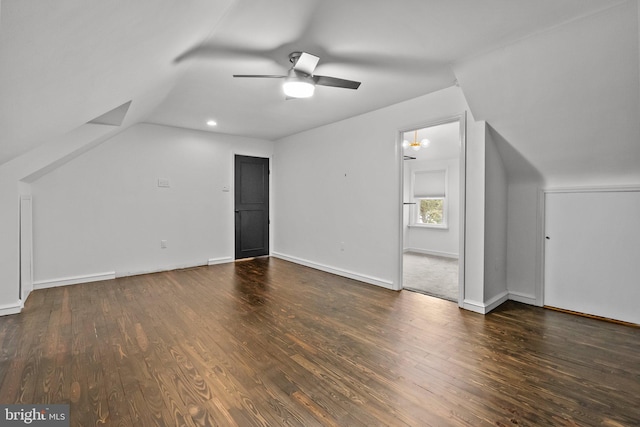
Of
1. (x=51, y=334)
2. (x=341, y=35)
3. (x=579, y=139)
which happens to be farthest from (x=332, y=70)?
(x=51, y=334)

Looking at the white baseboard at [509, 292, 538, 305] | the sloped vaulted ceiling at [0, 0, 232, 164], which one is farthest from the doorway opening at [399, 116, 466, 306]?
the sloped vaulted ceiling at [0, 0, 232, 164]

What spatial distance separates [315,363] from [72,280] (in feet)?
13.2

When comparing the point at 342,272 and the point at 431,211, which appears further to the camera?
the point at 431,211

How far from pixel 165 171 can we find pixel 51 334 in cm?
295

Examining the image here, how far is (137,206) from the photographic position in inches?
185

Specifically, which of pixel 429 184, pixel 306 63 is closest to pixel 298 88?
pixel 306 63

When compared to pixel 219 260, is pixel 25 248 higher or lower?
higher

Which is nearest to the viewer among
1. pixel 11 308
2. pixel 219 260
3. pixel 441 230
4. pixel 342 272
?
pixel 11 308

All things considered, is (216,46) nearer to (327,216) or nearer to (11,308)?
(327,216)

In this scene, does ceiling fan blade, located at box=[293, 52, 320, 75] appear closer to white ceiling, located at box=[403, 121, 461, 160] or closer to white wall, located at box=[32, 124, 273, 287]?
white ceiling, located at box=[403, 121, 461, 160]

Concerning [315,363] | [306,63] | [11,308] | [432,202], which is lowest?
[315,363]

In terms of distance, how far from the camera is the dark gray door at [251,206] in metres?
5.83

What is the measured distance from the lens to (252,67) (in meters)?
2.78

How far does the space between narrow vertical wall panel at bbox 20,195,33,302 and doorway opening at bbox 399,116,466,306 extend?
16.3 ft
